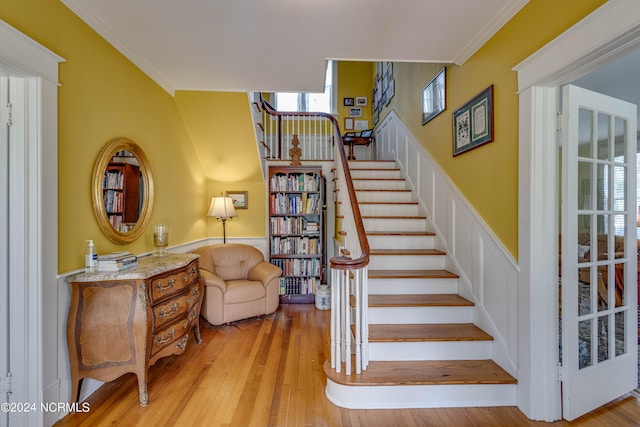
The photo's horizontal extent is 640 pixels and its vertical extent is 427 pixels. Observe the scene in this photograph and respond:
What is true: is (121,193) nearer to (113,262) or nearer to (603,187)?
(113,262)

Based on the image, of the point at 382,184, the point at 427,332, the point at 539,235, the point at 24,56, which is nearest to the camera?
the point at 24,56

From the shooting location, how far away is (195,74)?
272 cm

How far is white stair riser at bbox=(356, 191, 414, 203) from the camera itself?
360cm

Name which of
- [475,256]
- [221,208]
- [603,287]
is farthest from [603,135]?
[221,208]

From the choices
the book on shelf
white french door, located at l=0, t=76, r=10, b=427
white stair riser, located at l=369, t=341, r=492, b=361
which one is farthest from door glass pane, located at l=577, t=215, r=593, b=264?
white french door, located at l=0, t=76, r=10, b=427

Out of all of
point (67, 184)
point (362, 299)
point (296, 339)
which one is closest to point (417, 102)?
point (362, 299)

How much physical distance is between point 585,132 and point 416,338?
1.68m

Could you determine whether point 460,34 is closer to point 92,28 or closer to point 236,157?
point 92,28

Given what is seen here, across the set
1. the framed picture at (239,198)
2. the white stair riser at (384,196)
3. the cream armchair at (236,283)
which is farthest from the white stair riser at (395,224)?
the framed picture at (239,198)

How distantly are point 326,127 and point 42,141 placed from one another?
12.8 feet

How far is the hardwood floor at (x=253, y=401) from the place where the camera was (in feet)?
5.60

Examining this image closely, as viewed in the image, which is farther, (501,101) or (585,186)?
(501,101)

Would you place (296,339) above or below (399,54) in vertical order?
below

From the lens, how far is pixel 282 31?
2031 mm
